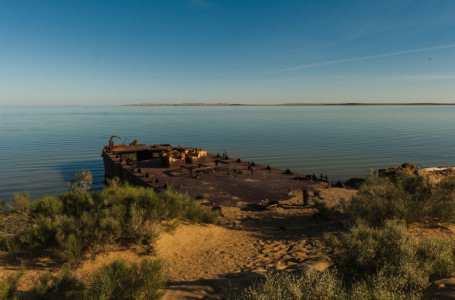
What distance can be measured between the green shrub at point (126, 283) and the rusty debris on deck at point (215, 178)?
660cm

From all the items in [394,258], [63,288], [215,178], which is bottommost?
[215,178]

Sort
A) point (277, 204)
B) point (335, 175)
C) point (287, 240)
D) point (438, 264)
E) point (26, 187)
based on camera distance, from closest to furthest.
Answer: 1. point (438, 264)
2. point (287, 240)
3. point (277, 204)
4. point (26, 187)
5. point (335, 175)

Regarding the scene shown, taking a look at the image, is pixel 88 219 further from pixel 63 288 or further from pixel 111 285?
pixel 111 285

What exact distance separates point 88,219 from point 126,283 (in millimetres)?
3442

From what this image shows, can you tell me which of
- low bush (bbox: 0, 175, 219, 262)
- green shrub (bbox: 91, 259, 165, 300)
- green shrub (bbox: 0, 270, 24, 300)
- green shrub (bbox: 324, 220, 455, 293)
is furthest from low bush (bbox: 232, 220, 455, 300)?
low bush (bbox: 0, 175, 219, 262)

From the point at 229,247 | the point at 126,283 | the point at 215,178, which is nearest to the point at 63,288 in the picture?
the point at 126,283

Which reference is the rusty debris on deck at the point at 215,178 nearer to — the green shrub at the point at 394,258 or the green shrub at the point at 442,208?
the green shrub at the point at 442,208

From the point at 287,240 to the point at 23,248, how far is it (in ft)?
22.4

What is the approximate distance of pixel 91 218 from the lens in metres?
6.88

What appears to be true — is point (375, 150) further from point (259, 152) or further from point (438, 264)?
point (438, 264)

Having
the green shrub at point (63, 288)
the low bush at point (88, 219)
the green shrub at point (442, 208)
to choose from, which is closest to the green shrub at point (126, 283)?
the green shrub at point (63, 288)

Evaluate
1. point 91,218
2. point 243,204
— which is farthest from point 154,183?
point 91,218

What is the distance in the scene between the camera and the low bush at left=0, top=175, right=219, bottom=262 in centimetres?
634

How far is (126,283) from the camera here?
4129 mm
